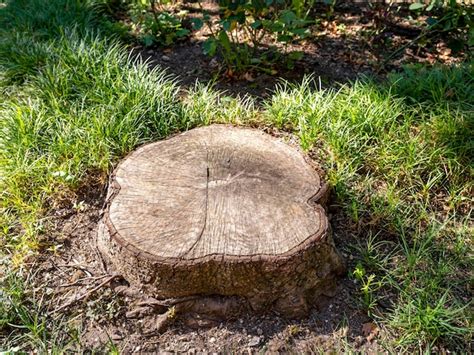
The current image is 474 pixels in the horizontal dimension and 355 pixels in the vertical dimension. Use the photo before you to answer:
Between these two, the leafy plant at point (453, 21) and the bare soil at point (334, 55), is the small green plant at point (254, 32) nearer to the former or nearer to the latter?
the bare soil at point (334, 55)

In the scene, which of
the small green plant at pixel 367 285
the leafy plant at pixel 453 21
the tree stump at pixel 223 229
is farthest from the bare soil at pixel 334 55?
the small green plant at pixel 367 285

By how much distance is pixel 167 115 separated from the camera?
3.22 m

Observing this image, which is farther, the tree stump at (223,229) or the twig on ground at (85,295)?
the twig on ground at (85,295)

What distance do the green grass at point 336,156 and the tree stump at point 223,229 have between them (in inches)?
13.3

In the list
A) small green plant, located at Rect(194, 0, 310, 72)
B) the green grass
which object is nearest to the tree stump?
the green grass

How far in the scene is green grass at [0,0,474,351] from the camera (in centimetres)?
229

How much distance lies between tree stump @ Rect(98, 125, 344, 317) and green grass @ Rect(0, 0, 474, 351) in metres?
0.34

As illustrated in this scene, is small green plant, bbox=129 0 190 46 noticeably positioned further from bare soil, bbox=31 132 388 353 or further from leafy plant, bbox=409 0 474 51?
bare soil, bbox=31 132 388 353

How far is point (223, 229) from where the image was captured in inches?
85.0

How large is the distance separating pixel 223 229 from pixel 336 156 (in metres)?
1.05

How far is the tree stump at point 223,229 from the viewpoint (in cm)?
210

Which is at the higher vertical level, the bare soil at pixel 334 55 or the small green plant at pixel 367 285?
the bare soil at pixel 334 55

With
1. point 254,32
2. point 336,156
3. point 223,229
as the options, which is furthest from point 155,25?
point 223,229

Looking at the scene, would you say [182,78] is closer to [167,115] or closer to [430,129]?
[167,115]
